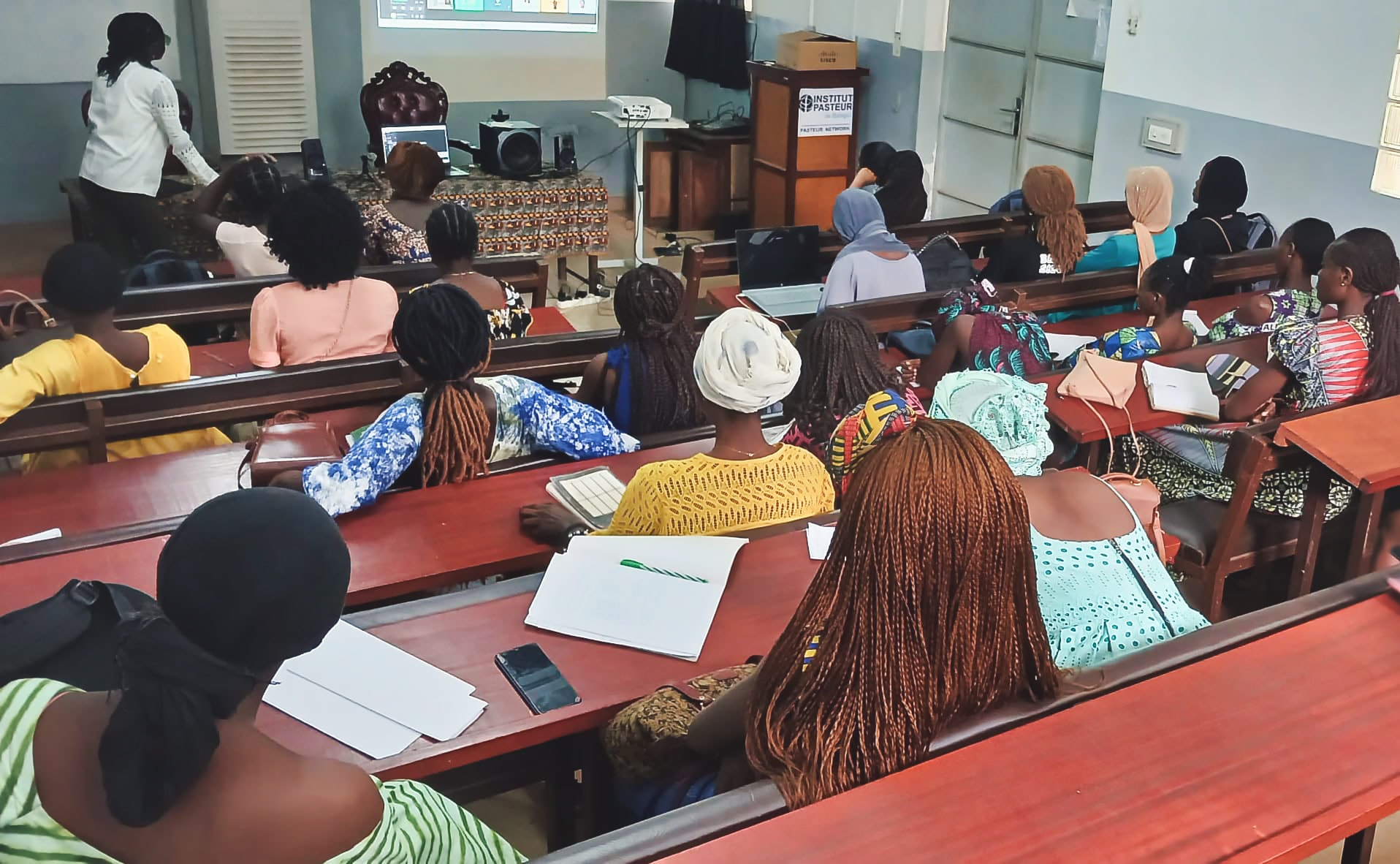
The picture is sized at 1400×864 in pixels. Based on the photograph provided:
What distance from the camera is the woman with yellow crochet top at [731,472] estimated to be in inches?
83.0

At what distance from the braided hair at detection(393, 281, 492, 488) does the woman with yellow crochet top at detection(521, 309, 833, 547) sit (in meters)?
0.28

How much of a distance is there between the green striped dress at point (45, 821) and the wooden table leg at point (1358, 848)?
4.97 feet

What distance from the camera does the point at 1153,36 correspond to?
5387 millimetres

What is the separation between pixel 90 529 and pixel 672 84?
694 cm

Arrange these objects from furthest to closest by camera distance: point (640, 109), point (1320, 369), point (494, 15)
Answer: point (494, 15) < point (640, 109) < point (1320, 369)

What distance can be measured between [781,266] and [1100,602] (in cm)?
282

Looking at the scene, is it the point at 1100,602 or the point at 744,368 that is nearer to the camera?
the point at 1100,602

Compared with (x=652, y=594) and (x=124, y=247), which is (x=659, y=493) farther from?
(x=124, y=247)

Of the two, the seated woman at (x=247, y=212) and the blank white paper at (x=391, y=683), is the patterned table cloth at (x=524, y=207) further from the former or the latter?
the blank white paper at (x=391, y=683)

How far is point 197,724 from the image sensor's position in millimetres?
1037

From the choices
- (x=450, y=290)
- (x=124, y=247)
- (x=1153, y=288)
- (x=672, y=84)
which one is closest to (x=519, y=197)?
(x=124, y=247)

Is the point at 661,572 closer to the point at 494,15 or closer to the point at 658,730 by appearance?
the point at 658,730

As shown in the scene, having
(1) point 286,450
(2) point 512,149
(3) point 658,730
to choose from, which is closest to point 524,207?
(2) point 512,149

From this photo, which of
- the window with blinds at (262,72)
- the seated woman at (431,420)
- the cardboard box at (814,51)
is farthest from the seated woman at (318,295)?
the cardboard box at (814,51)
